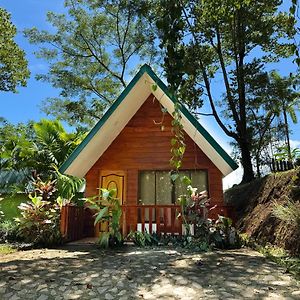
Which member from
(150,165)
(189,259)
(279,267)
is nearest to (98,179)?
(150,165)

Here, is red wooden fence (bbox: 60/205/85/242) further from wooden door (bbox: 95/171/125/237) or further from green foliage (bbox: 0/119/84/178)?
green foliage (bbox: 0/119/84/178)

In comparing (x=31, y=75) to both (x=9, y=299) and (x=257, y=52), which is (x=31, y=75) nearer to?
(x=257, y=52)

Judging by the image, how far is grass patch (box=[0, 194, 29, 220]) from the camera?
45.2ft

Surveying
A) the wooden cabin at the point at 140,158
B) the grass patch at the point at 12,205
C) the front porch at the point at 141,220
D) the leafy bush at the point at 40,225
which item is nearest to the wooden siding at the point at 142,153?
the wooden cabin at the point at 140,158

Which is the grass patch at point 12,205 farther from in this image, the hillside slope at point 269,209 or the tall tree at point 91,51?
the hillside slope at point 269,209

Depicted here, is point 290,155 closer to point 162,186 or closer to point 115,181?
point 162,186

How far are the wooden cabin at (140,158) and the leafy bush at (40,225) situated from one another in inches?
65.6

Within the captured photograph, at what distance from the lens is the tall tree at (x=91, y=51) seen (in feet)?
55.5

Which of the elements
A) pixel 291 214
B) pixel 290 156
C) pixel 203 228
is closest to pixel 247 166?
pixel 290 156

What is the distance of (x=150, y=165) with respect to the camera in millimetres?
9633

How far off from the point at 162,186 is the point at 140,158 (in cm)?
107

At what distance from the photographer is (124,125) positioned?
32.8 feet

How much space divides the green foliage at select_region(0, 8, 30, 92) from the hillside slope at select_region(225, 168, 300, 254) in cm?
1307

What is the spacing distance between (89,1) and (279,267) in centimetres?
1586
